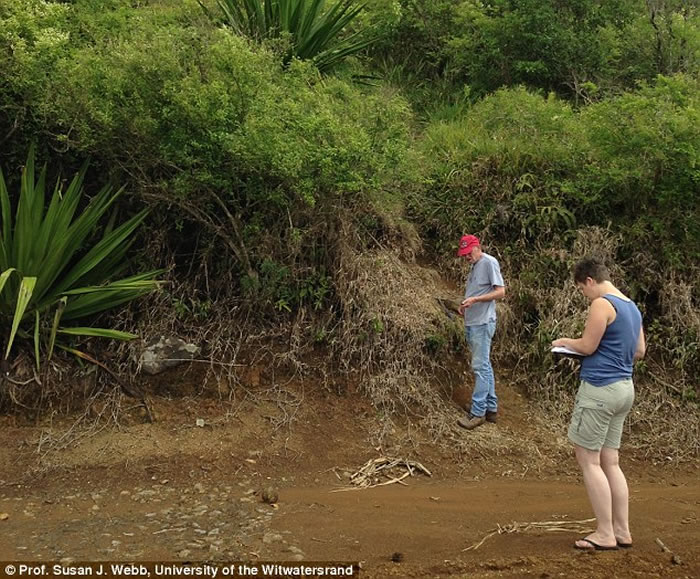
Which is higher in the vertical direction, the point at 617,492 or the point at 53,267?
the point at 53,267

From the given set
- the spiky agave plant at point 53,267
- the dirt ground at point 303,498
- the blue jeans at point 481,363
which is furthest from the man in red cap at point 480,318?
the spiky agave plant at point 53,267

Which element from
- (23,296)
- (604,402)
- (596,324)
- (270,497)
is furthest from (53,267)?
(604,402)

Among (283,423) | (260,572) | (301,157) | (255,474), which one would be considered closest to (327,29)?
(301,157)

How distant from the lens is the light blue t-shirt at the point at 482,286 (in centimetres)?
632

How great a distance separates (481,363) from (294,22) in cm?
426

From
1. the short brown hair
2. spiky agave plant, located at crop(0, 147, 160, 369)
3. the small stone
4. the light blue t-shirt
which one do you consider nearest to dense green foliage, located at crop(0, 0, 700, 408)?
spiky agave plant, located at crop(0, 147, 160, 369)

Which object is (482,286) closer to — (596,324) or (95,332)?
(596,324)

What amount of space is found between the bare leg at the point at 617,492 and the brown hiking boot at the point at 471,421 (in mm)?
1932

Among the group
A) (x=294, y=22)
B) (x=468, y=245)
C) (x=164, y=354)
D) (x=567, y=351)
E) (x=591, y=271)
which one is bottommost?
(x=164, y=354)

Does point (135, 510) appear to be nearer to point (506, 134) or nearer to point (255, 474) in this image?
point (255, 474)

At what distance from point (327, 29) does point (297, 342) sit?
12.2 feet

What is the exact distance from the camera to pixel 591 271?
15.0ft

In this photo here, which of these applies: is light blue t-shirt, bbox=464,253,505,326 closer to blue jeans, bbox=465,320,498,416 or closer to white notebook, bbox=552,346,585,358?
blue jeans, bbox=465,320,498,416

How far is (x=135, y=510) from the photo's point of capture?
5.12 metres
